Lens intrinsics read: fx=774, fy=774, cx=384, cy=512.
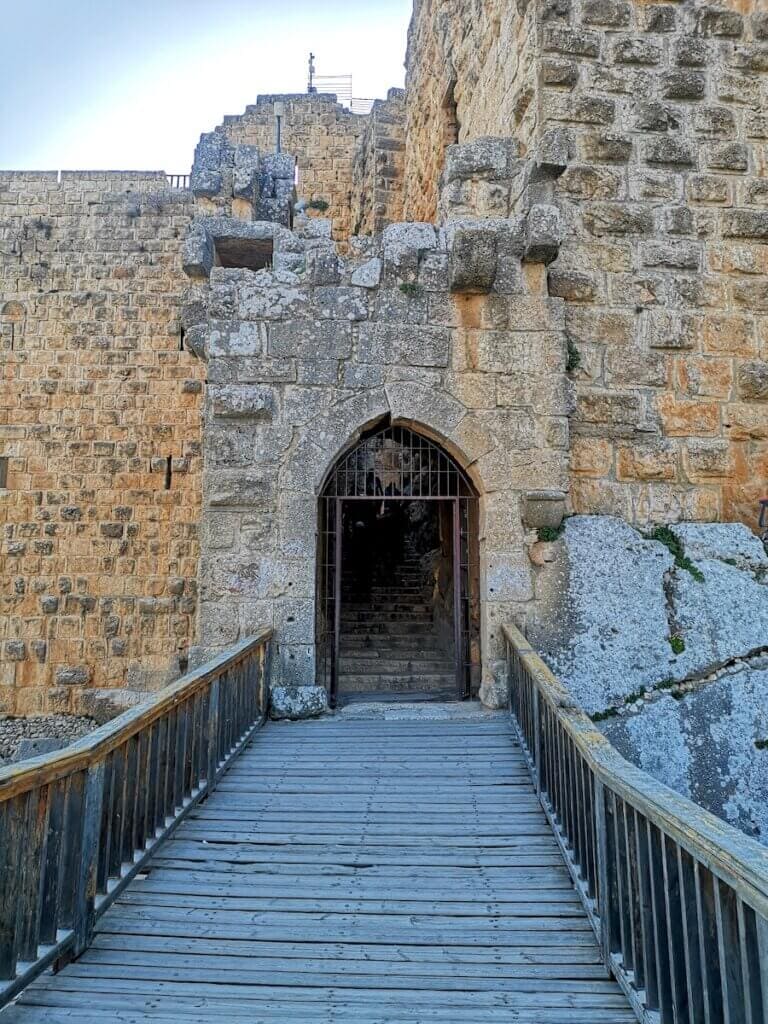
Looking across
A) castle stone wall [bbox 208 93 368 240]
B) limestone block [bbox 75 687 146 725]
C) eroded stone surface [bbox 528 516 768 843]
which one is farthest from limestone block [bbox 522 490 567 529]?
castle stone wall [bbox 208 93 368 240]

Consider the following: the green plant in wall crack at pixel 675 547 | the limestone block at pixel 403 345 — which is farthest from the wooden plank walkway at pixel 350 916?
the limestone block at pixel 403 345

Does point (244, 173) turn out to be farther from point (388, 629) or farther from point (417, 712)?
point (388, 629)

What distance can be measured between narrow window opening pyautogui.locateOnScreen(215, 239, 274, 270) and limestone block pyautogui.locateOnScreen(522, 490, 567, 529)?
268 centimetres

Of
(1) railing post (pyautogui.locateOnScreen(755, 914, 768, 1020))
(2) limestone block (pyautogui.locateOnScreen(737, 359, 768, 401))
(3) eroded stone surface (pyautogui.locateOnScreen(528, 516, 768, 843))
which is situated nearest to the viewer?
(1) railing post (pyautogui.locateOnScreen(755, 914, 768, 1020))

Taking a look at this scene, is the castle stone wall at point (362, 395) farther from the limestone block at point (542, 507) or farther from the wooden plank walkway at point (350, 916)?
the wooden plank walkway at point (350, 916)

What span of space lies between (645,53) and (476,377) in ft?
10.6

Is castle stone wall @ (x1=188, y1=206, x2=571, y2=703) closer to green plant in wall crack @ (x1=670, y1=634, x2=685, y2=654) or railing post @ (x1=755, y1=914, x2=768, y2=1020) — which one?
green plant in wall crack @ (x1=670, y1=634, x2=685, y2=654)

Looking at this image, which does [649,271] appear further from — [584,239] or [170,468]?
[170,468]

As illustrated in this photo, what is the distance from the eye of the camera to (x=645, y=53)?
6.38 m

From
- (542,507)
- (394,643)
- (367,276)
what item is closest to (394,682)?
(394,643)

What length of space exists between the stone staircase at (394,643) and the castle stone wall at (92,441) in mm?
2294

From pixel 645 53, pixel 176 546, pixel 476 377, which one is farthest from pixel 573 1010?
pixel 176 546

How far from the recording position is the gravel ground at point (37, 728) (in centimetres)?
984

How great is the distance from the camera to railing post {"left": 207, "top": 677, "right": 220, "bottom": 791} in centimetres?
401
